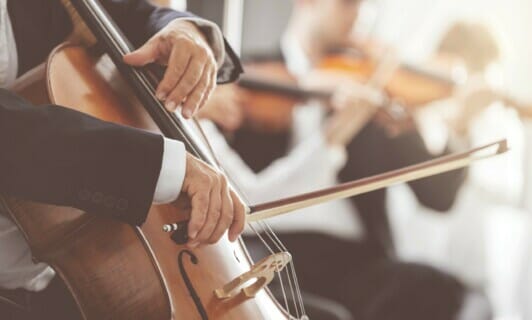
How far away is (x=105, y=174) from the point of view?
731 millimetres

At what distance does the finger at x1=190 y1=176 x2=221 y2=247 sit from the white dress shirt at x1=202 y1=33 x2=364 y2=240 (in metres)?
1.42

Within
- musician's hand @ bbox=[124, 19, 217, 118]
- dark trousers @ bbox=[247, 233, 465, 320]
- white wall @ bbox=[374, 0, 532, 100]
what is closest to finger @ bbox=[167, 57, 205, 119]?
musician's hand @ bbox=[124, 19, 217, 118]

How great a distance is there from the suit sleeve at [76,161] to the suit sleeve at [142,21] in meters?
0.30

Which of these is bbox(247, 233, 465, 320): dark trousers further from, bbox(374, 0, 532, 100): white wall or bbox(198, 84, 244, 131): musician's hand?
bbox(374, 0, 532, 100): white wall

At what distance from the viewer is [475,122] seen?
7.60 feet

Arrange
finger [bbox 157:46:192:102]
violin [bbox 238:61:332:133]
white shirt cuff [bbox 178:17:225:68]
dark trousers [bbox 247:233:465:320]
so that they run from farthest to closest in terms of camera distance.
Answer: violin [bbox 238:61:332:133] < dark trousers [bbox 247:233:465:320] < white shirt cuff [bbox 178:17:225:68] < finger [bbox 157:46:192:102]

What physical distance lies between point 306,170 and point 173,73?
1.40 metres

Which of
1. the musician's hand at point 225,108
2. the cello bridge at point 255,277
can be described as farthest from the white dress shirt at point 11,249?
the musician's hand at point 225,108

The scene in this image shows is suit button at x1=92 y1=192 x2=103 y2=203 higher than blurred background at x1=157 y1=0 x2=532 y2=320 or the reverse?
higher

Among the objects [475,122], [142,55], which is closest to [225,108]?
[475,122]

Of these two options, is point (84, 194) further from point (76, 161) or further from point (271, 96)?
point (271, 96)

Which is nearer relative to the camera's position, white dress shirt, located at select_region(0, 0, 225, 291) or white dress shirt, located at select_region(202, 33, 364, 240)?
white dress shirt, located at select_region(0, 0, 225, 291)

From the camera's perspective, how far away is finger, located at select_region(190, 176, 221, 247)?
0.73 metres

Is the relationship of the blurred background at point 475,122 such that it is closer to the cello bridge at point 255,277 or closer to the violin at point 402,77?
the violin at point 402,77
